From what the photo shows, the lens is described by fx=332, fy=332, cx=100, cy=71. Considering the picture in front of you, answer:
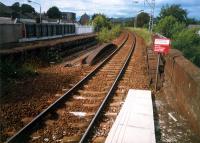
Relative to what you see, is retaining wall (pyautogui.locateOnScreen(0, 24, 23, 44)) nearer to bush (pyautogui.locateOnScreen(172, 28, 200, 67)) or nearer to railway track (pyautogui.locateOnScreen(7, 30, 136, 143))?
bush (pyautogui.locateOnScreen(172, 28, 200, 67))

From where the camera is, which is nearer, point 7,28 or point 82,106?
point 82,106

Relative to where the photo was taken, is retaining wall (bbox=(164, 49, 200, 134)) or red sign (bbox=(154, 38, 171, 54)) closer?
retaining wall (bbox=(164, 49, 200, 134))

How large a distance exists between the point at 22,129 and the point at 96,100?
A: 12.7 feet

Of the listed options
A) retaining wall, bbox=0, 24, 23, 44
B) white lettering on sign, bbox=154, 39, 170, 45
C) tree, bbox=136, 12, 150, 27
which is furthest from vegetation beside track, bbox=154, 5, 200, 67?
tree, bbox=136, 12, 150, 27

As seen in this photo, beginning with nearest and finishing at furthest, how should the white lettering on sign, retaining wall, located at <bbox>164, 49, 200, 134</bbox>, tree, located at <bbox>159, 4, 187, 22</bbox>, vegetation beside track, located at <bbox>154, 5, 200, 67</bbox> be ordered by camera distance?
retaining wall, located at <bbox>164, 49, 200, 134</bbox> < the white lettering on sign < vegetation beside track, located at <bbox>154, 5, 200, 67</bbox> < tree, located at <bbox>159, 4, 187, 22</bbox>

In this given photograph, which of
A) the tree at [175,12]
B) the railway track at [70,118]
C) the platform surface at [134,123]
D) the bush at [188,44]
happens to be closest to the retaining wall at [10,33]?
the bush at [188,44]

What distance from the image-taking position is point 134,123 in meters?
8.23

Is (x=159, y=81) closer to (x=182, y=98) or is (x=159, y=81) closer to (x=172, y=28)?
(x=182, y=98)

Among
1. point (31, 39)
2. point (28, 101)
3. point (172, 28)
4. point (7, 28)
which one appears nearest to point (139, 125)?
point (28, 101)

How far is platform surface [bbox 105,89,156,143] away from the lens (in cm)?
714

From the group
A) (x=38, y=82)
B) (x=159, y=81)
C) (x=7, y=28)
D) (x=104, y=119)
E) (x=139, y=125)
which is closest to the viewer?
(x=139, y=125)

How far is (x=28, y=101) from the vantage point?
1045cm

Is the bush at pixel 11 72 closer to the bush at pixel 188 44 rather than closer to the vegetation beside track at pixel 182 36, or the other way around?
the vegetation beside track at pixel 182 36

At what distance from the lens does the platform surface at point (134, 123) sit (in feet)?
23.4
